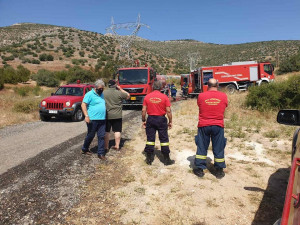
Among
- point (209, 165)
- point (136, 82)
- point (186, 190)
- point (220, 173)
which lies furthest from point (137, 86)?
point (186, 190)

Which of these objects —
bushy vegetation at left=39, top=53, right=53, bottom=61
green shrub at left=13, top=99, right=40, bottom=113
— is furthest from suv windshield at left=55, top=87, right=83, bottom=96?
bushy vegetation at left=39, top=53, right=53, bottom=61

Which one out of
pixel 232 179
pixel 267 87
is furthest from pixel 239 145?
pixel 267 87

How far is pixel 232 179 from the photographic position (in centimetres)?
451

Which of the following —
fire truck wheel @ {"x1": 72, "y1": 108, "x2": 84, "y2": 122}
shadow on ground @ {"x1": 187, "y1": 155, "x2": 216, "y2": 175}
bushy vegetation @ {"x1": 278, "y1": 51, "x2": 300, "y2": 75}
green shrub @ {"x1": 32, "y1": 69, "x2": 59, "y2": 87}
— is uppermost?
bushy vegetation @ {"x1": 278, "y1": 51, "x2": 300, "y2": 75}

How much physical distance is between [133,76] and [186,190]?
1068 cm

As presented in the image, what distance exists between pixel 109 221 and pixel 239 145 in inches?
180

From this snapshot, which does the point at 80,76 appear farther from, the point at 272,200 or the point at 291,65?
the point at 291,65

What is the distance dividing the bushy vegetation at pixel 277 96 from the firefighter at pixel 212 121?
8182 mm

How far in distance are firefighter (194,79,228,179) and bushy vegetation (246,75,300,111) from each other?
8182 mm

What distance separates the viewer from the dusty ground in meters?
3.35

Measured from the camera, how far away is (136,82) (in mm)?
13906

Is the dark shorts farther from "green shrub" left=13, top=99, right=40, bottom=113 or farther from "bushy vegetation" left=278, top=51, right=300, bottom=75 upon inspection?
"bushy vegetation" left=278, top=51, right=300, bottom=75

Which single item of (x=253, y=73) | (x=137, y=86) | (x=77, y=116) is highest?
(x=253, y=73)

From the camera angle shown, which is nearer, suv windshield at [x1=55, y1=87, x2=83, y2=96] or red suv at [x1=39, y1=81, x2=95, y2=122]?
red suv at [x1=39, y1=81, x2=95, y2=122]
